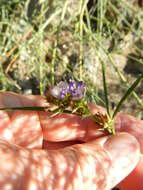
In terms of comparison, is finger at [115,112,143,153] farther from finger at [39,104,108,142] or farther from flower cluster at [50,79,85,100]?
flower cluster at [50,79,85,100]

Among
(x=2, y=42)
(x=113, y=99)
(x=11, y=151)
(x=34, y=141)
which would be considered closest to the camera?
(x=11, y=151)

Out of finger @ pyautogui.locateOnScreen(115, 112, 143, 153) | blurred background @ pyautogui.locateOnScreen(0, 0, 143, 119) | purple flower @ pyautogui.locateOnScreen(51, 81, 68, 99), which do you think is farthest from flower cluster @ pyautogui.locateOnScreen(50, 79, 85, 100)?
blurred background @ pyautogui.locateOnScreen(0, 0, 143, 119)

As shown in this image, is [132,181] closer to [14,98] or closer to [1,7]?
[14,98]

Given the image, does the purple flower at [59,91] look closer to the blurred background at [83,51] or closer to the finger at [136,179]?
the finger at [136,179]

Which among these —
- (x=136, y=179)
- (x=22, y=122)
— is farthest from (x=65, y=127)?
(x=136, y=179)

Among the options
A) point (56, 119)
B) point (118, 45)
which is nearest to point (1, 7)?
point (118, 45)

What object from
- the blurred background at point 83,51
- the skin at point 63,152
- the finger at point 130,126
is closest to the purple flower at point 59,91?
the skin at point 63,152

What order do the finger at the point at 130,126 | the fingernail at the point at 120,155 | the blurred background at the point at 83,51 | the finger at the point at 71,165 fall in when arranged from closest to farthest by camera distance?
the finger at the point at 71,165 → the fingernail at the point at 120,155 → the finger at the point at 130,126 → the blurred background at the point at 83,51

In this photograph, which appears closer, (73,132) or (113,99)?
(73,132)
